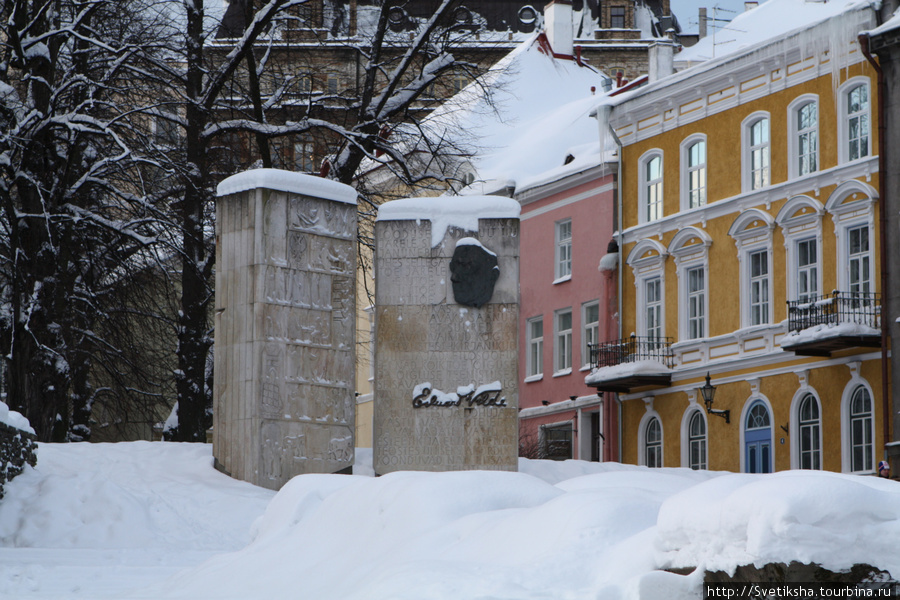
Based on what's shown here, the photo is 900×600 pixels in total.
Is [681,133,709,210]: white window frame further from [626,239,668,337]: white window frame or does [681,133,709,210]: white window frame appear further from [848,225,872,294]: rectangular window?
[848,225,872,294]: rectangular window

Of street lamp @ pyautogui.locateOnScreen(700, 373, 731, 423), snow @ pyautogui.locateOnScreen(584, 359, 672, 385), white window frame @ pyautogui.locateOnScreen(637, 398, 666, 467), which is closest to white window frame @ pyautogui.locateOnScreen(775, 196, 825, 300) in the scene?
street lamp @ pyautogui.locateOnScreen(700, 373, 731, 423)

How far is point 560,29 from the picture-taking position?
154 ft

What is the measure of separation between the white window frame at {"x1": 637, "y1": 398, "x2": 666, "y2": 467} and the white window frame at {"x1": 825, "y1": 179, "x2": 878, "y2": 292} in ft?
20.2

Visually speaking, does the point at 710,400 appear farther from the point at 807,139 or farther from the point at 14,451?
the point at 14,451

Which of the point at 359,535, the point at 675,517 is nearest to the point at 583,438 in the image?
the point at 359,535

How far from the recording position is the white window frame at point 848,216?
91.7 feet

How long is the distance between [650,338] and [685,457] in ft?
9.77

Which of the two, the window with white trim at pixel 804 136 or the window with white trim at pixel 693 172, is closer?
the window with white trim at pixel 804 136

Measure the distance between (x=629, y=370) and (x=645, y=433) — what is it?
1.73 metres

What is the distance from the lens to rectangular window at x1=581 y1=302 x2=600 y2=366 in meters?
36.0

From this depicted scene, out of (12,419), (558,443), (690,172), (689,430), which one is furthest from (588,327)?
(12,419)

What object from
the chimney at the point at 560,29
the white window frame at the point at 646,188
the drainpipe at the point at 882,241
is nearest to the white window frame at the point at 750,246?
the white window frame at the point at 646,188

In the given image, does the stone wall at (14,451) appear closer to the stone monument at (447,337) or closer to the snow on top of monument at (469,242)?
the stone monument at (447,337)

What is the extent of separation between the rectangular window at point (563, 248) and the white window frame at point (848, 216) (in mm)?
9202
